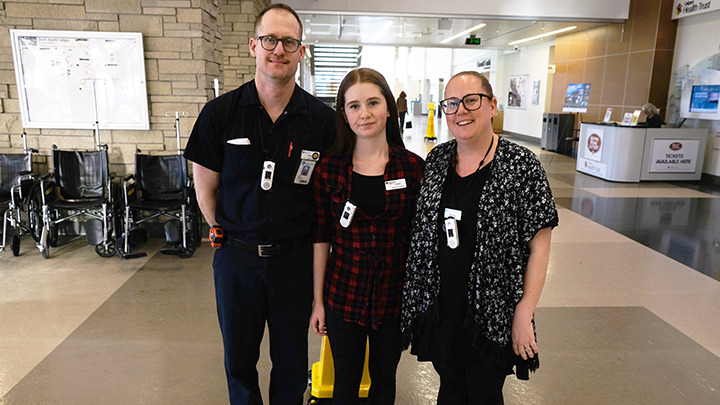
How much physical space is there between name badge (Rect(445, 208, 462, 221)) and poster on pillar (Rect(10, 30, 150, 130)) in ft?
14.0

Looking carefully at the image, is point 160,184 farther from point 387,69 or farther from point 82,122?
point 387,69

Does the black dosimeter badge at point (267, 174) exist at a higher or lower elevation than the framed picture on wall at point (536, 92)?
lower

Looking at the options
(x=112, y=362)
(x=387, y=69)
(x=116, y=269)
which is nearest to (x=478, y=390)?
(x=112, y=362)

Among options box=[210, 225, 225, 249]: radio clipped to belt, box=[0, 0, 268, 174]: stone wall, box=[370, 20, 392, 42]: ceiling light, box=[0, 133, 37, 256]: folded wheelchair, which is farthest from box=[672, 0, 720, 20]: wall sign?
box=[0, 133, 37, 256]: folded wheelchair

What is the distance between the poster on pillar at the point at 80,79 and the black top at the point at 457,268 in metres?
4.25

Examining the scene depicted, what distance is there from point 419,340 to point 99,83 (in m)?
4.61

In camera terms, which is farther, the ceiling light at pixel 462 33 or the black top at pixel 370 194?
the ceiling light at pixel 462 33

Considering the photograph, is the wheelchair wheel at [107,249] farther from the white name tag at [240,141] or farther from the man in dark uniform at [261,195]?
the white name tag at [240,141]

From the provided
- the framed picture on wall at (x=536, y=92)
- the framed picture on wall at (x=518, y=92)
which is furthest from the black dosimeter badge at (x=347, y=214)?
the framed picture on wall at (x=518, y=92)

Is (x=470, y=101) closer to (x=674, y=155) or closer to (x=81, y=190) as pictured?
(x=81, y=190)

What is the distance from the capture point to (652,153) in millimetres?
8703

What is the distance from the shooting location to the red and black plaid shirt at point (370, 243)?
5.60ft

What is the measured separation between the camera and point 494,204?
1.53 m

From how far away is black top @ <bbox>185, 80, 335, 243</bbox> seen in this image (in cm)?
184
